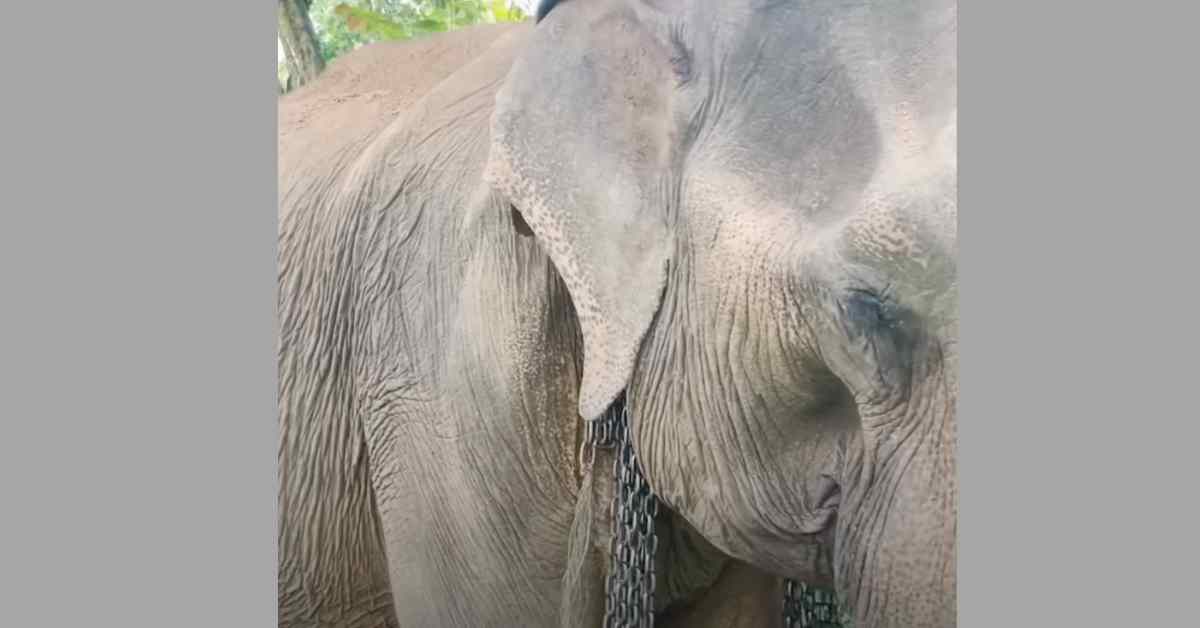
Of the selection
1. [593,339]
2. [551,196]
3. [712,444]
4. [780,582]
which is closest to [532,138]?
[551,196]

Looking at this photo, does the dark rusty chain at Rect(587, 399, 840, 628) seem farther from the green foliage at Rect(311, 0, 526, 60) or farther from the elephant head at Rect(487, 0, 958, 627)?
the green foliage at Rect(311, 0, 526, 60)

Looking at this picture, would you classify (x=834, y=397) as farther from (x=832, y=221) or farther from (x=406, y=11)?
(x=406, y=11)

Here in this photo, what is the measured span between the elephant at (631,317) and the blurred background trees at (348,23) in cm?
4

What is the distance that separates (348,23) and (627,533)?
41.0 inches

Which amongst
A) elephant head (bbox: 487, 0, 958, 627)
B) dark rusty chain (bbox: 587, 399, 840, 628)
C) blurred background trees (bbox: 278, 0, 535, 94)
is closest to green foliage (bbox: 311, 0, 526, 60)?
blurred background trees (bbox: 278, 0, 535, 94)

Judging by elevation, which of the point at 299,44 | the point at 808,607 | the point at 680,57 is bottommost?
the point at 808,607

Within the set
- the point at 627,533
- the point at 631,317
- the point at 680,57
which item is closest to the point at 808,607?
the point at 627,533

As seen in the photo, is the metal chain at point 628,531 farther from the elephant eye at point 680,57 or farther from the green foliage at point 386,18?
the green foliage at point 386,18

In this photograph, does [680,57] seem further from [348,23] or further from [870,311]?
[348,23]

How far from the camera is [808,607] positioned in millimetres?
2584

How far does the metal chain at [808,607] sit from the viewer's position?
8.42 ft

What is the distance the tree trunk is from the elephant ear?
712 mm

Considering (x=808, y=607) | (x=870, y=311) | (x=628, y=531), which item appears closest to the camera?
(x=870, y=311)

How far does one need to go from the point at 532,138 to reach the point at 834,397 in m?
0.54
